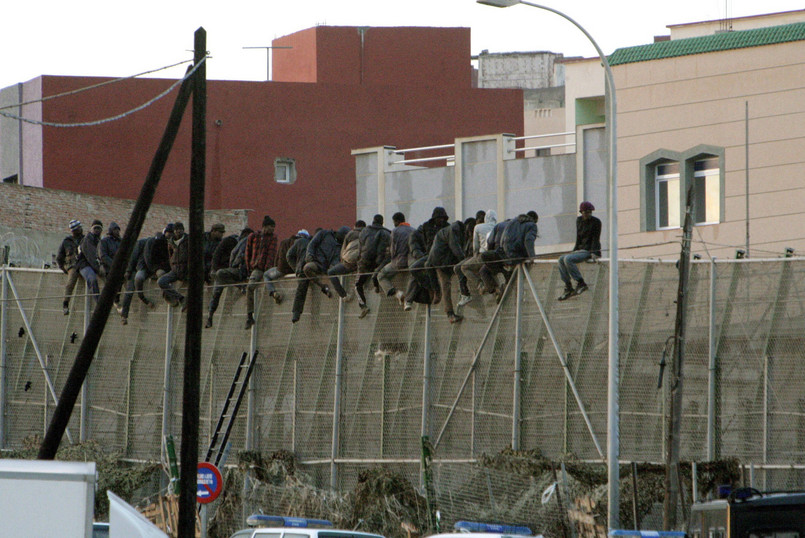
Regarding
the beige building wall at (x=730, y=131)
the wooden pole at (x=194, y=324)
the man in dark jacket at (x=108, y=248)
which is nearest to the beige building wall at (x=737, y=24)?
the beige building wall at (x=730, y=131)

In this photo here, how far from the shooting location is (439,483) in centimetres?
2142

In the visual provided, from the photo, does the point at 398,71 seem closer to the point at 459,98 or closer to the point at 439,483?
the point at 459,98

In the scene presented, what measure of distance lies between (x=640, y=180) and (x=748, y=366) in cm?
1048

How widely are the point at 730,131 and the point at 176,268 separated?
38.1 feet

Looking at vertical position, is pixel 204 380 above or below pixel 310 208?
below

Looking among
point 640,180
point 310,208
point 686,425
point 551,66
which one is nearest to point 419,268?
point 686,425

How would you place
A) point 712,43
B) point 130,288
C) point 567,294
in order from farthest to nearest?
point 712,43, point 130,288, point 567,294

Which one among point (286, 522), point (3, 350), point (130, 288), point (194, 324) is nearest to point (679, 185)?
point (130, 288)

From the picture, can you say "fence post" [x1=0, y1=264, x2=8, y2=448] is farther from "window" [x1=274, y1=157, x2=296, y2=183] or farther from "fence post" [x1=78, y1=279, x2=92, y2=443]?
"window" [x1=274, y1=157, x2=296, y2=183]

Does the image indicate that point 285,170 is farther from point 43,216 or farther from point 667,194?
point 667,194

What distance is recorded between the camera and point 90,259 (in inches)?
1062

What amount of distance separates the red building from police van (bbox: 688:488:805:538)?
98.9 ft

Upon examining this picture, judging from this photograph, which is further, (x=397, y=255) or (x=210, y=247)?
(x=210, y=247)

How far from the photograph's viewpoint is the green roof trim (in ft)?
92.3
